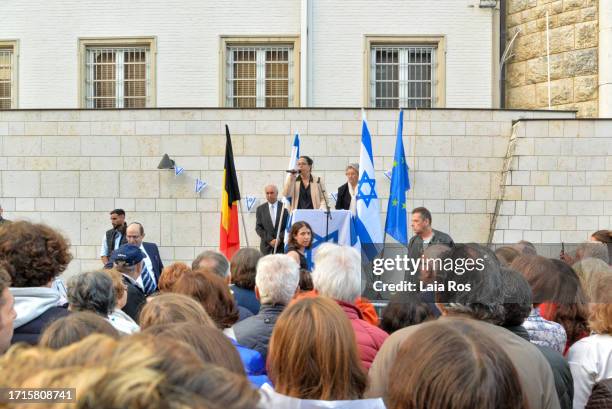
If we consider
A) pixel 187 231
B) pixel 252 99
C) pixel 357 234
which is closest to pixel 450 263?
pixel 357 234

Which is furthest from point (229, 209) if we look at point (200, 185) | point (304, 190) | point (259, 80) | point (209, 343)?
point (209, 343)

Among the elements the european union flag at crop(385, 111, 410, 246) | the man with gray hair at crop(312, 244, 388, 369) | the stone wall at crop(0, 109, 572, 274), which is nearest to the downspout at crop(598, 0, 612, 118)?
the stone wall at crop(0, 109, 572, 274)

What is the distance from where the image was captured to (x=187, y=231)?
1474 centimetres

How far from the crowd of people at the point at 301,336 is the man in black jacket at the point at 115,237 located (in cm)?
601

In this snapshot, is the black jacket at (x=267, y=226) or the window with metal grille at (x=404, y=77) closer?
the black jacket at (x=267, y=226)

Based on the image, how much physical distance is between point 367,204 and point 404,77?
7073 millimetres

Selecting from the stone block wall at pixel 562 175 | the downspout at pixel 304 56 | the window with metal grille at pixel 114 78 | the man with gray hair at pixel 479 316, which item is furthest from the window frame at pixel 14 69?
the man with gray hair at pixel 479 316

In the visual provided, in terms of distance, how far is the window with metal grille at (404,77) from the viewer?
18.0 meters

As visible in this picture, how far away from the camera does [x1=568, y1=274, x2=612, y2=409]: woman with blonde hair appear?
4.15m

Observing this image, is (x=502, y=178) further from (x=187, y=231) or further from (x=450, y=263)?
(x=450, y=263)

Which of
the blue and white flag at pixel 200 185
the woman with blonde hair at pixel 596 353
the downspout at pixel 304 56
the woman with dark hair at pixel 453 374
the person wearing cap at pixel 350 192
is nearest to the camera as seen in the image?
the woman with dark hair at pixel 453 374

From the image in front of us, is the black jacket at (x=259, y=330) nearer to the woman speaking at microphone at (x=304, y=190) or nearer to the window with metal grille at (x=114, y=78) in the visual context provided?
the woman speaking at microphone at (x=304, y=190)

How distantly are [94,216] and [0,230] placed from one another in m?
→ 10.9

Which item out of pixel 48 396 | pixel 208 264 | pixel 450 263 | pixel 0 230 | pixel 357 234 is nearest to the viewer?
pixel 48 396
